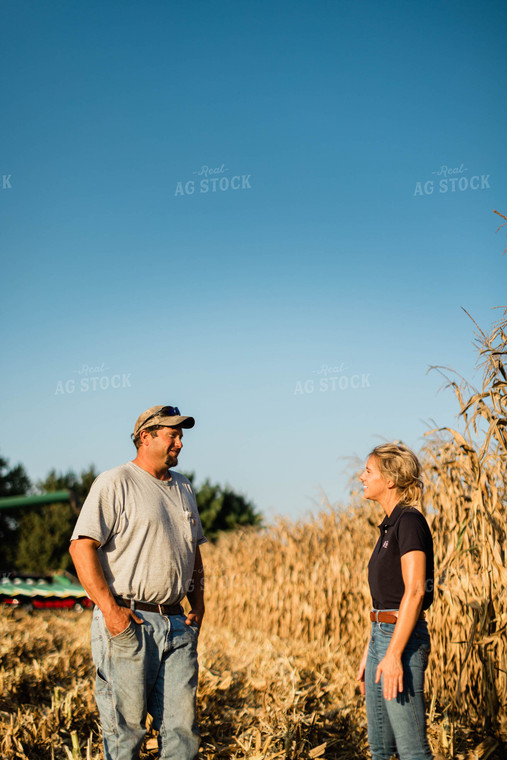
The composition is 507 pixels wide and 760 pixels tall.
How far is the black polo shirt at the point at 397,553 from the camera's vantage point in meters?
2.85

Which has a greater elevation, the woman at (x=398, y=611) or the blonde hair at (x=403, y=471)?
the blonde hair at (x=403, y=471)

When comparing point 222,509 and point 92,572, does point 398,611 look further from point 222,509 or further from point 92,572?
point 222,509

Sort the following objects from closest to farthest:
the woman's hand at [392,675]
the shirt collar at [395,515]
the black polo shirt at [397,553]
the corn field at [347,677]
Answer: the woman's hand at [392,675] < the black polo shirt at [397,553] < the shirt collar at [395,515] < the corn field at [347,677]

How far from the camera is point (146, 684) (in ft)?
9.80

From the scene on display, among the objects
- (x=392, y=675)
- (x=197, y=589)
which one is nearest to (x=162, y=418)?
(x=197, y=589)

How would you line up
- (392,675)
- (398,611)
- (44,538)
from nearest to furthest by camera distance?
1. (392,675)
2. (398,611)
3. (44,538)

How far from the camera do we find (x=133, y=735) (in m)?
2.95

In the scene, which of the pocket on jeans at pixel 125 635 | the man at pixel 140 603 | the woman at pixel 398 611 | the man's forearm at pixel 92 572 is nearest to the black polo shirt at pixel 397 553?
the woman at pixel 398 611

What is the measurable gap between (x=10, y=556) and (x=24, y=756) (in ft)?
96.7

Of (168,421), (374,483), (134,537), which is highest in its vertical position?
(168,421)

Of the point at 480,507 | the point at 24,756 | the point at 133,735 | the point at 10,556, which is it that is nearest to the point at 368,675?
the point at 133,735

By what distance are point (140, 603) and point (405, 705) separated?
1.28 m

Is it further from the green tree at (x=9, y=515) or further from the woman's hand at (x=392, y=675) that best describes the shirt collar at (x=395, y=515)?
the green tree at (x=9, y=515)

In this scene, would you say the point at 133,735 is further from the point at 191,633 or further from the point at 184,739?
the point at 191,633
